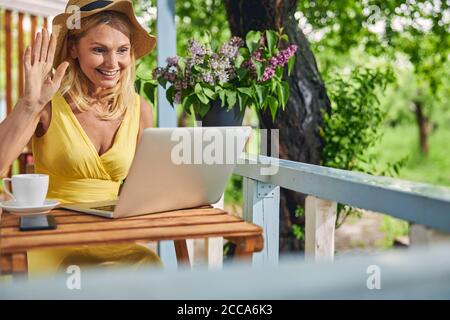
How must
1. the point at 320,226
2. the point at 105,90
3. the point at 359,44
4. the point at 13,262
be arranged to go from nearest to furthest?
the point at 13,262 → the point at 320,226 → the point at 105,90 → the point at 359,44

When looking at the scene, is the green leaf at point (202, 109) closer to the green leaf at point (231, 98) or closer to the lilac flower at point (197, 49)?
the green leaf at point (231, 98)

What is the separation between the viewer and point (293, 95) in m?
3.81

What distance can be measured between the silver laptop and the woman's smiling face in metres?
0.55

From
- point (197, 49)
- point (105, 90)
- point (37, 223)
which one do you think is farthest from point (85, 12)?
point (37, 223)

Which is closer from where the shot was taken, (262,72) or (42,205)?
(42,205)

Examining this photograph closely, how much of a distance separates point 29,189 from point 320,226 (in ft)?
2.78

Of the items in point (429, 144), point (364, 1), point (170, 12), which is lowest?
point (429, 144)

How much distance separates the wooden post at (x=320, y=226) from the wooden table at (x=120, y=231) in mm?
363

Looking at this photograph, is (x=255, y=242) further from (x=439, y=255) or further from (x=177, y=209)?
(x=439, y=255)

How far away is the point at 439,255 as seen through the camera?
0.91 metres

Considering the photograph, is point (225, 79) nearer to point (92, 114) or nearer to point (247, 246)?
point (92, 114)

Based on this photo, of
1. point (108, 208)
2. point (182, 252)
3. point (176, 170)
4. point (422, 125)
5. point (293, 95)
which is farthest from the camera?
point (422, 125)

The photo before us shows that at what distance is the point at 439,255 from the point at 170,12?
7.30 feet
